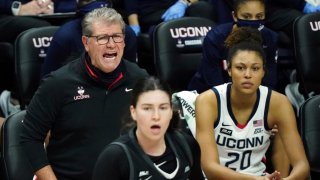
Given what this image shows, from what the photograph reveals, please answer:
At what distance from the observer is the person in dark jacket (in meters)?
3.31

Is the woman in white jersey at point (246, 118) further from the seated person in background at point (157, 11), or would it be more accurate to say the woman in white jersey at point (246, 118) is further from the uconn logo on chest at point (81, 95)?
the seated person in background at point (157, 11)

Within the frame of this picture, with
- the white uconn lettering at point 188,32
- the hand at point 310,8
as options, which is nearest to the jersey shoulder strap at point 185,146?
the white uconn lettering at point 188,32

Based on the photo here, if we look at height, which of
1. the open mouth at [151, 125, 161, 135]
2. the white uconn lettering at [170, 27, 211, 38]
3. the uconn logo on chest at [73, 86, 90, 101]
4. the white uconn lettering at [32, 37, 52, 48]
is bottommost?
the white uconn lettering at [170, 27, 211, 38]

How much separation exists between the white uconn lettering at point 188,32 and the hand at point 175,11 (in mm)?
577

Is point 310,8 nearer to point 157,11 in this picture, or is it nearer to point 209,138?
point 157,11

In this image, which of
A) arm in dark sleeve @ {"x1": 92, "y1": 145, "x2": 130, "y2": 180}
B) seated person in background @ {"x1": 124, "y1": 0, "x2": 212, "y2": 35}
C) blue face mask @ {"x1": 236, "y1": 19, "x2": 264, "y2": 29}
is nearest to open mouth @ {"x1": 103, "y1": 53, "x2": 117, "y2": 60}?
arm in dark sleeve @ {"x1": 92, "y1": 145, "x2": 130, "y2": 180}

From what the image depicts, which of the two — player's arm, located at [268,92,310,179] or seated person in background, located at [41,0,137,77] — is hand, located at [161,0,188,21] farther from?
player's arm, located at [268,92,310,179]

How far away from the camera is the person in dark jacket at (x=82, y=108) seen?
10.9 ft

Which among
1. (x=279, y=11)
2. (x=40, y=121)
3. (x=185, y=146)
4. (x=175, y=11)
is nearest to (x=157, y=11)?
(x=175, y=11)

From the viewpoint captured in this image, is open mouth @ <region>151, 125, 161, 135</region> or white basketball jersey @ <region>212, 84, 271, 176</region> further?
white basketball jersey @ <region>212, 84, 271, 176</region>

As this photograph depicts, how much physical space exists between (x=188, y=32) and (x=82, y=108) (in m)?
1.71

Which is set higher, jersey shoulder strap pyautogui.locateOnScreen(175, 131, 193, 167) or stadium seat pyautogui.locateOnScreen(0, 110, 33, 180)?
jersey shoulder strap pyautogui.locateOnScreen(175, 131, 193, 167)

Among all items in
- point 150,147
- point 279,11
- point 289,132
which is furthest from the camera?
point 279,11

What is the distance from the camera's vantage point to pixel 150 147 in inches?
114
